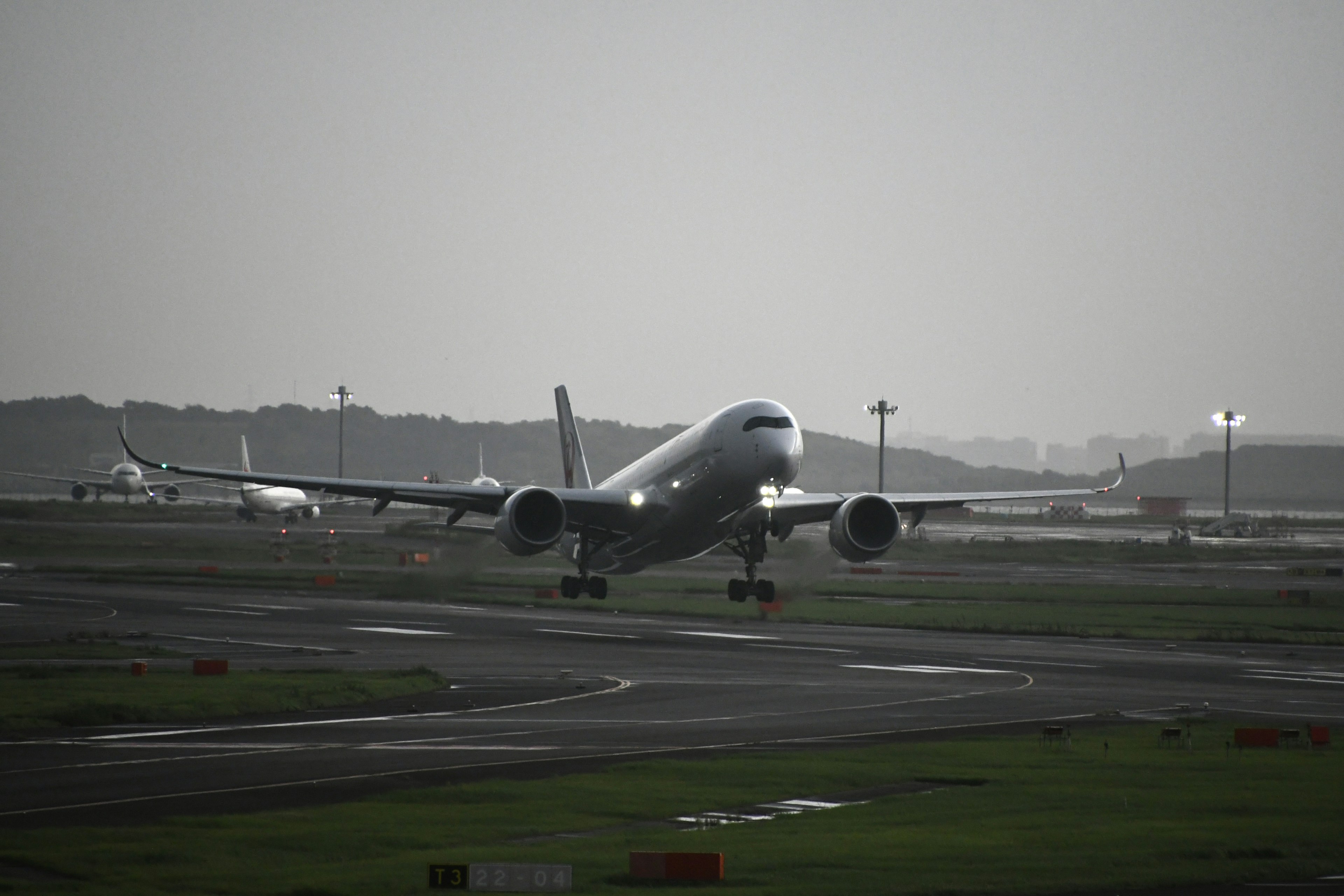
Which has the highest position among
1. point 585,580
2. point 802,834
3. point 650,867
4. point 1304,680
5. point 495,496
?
point 495,496

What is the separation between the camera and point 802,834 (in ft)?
54.6

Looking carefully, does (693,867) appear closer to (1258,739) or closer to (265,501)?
(1258,739)

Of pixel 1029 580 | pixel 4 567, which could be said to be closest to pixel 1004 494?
pixel 1029 580

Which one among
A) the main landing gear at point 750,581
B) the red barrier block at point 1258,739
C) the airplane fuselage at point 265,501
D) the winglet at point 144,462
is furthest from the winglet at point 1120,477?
the airplane fuselage at point 265,501

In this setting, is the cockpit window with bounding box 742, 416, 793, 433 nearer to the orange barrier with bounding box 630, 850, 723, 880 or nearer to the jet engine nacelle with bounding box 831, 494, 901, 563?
the jet engine nacelle with bounding box 831, 494, 901, 563

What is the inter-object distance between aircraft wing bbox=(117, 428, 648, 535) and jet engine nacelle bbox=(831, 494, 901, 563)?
20.0ft

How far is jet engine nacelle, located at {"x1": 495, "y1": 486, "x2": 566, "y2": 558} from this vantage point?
149ft

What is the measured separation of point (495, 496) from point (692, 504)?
720cm

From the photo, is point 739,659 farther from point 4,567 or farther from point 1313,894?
point 4,567

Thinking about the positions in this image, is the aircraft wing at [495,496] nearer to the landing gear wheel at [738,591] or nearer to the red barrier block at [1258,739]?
the landing gear wheel at [738,591]

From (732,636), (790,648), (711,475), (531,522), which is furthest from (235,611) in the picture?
(790,648)

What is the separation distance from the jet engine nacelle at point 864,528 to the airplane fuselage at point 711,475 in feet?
10.4

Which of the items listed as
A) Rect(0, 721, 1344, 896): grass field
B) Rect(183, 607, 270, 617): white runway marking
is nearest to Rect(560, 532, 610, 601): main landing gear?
Rect(183, 607, 270, 617): white runway marking

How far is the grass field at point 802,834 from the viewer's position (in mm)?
14273
